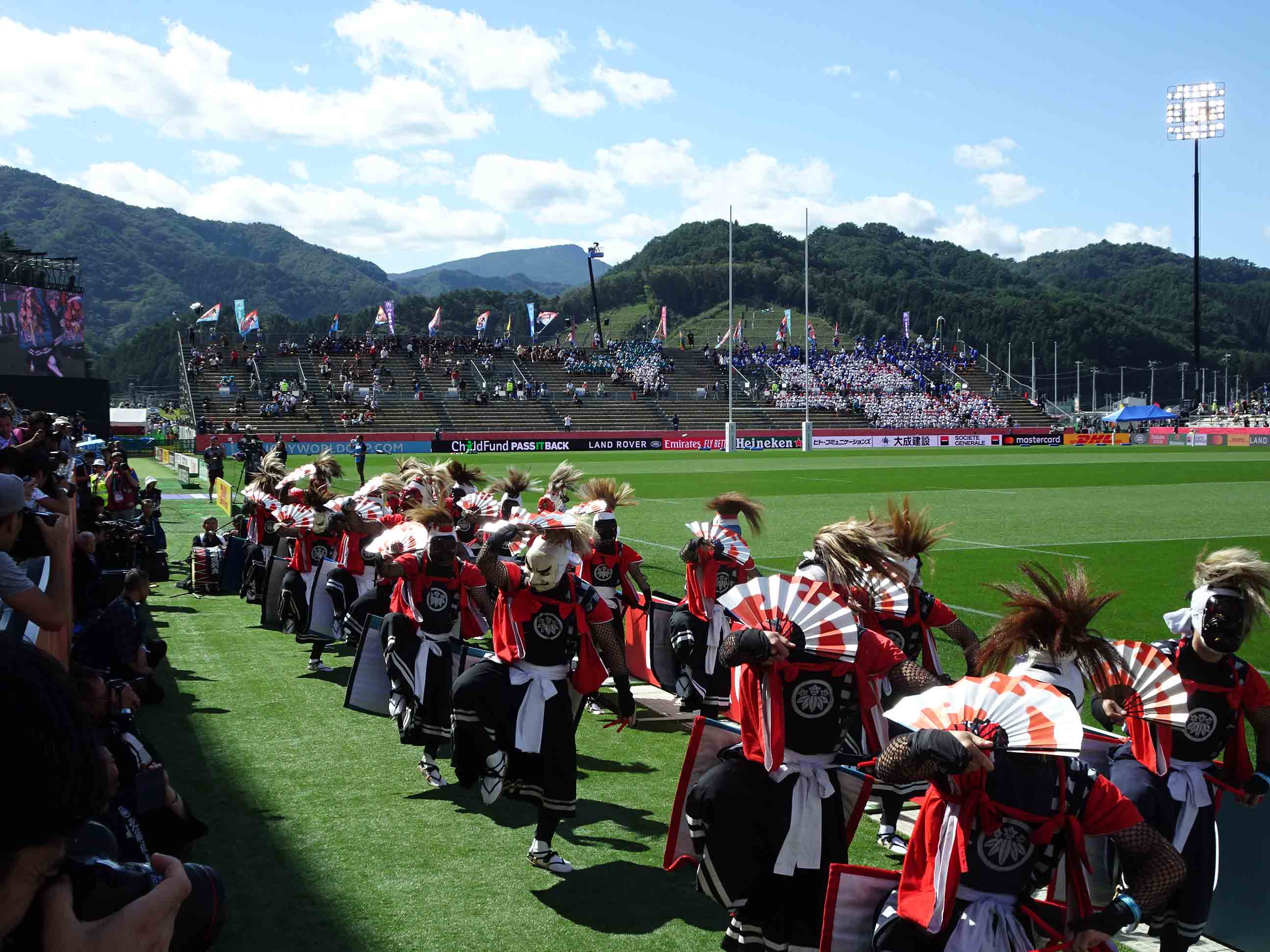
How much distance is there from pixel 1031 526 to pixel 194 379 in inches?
1963

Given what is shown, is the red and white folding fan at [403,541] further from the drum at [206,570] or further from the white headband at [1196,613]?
the drum at [206,570]

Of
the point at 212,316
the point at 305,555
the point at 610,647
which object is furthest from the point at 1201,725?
the point at 212,316

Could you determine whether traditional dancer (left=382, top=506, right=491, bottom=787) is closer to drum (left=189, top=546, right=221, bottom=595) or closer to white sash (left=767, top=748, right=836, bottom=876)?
white sash (left=767, top=748, right=836, bottom=876)

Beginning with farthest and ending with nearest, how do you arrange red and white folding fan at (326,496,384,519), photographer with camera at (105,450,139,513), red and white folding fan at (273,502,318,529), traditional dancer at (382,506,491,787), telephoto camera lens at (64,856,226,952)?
photographer with camera at (105,450,139,513) < red and white folding fan at (273,502,318,529) < red and white folding fan at (326,496,384,519) < traditional dancer at (382,506,491,787) < telephoto camera lens at (64,856,226,952)

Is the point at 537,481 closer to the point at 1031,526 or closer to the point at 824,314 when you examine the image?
the point at 1031,526

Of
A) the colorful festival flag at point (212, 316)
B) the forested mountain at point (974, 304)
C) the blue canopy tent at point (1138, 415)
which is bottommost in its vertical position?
the blue canopy tent at point (1138, 415)

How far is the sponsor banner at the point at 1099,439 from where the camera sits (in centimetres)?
A: 7038

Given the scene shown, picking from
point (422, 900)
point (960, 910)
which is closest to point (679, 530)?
point (422, 900)

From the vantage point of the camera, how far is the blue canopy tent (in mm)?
81125

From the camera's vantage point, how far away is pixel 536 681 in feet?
20.7

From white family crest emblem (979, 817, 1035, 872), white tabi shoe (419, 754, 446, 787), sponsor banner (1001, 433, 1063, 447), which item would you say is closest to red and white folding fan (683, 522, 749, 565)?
white tabi shoe (419, 754, 446, 787)

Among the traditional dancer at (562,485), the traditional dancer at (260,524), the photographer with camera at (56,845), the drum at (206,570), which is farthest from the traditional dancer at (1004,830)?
the drum at (206,570)

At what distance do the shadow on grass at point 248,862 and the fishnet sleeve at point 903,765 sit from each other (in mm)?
2963

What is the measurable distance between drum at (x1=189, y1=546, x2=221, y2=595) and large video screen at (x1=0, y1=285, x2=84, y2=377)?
29692mm
